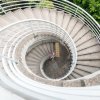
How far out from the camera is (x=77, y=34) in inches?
414

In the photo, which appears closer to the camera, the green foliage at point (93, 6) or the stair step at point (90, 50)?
the stair step at point (90, 50)

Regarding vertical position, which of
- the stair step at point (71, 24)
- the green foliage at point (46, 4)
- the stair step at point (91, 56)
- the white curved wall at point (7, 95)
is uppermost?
the green foliage at point (46, 4)

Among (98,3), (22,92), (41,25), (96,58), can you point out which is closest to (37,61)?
(41,25)

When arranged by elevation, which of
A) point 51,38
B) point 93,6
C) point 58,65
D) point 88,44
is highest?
point 93,6

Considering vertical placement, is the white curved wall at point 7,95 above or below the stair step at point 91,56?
below

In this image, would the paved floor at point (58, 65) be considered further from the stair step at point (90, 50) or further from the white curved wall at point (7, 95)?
the white curved wall at point (7, 95)

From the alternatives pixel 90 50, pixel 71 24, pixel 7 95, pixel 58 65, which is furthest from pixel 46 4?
pixel 7 95

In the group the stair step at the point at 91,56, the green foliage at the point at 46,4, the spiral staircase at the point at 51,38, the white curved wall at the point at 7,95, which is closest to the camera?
the white curved wall at the point at 7,95

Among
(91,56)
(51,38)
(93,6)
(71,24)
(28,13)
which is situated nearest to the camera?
(91,56)

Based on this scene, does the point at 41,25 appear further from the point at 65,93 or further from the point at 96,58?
the point at 65,93

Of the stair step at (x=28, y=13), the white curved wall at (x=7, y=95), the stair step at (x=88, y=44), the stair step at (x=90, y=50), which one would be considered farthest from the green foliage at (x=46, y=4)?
the white curved wall at (x=7, y=95)

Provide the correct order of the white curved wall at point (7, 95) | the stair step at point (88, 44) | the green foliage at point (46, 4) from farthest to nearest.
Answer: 1. the green foliage at point (46, 4)
2. the stair step at point (88, 44)
3. the white curved wall at point (7, 95)

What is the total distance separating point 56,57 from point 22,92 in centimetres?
803

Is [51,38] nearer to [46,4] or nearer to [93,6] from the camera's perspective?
[46,4]
